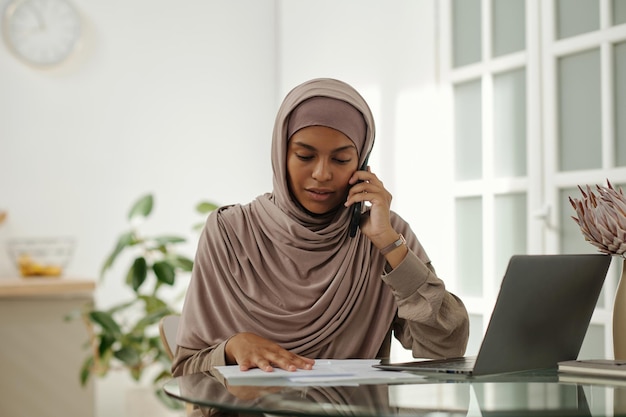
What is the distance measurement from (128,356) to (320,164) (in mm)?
2466

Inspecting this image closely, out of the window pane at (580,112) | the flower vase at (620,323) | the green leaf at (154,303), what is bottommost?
the green leaf at (154,303)

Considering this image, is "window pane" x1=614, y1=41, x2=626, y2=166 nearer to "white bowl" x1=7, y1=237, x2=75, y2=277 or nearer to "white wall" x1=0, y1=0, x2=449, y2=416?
"white wall" x1=0, y1=0, x2=449, y2=416

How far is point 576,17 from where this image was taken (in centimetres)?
318

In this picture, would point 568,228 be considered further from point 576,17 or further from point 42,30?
point 42,30

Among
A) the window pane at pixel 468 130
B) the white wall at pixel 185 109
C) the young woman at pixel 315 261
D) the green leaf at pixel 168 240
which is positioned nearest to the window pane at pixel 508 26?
the window pane at pixel 468 130

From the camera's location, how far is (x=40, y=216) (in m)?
4.39

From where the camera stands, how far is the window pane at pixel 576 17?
308cm

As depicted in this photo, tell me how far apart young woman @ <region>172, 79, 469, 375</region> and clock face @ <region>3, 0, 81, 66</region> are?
2945mm

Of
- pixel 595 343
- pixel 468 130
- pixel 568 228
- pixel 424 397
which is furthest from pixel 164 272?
pixel 424 397

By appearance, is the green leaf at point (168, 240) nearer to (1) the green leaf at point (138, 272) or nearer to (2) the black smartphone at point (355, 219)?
(1) the green leaf at point (138, 272)

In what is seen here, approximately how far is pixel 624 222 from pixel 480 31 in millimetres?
2357

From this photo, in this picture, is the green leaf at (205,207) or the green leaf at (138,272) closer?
the green leaf at (138,272)

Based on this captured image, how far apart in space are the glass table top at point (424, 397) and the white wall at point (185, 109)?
2.67 metres

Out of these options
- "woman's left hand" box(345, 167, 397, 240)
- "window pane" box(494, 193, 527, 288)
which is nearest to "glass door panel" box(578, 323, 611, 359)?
"window pane" box(494, 193, 527, 288)
